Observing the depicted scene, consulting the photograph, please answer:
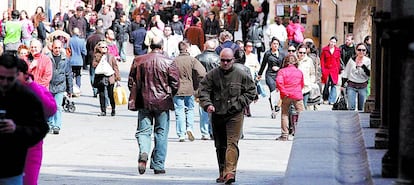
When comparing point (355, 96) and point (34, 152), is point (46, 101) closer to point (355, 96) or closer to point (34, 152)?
point (34, 152)

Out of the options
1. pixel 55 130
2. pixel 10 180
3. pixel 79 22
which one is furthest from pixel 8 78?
pixel 79 22

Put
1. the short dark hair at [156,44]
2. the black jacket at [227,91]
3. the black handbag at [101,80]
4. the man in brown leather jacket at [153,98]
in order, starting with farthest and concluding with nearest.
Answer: the black handbag at [101,80], the short dark hair at [156,44], the man in brown leather jacket at [153,98], the black jacket at [227,91]

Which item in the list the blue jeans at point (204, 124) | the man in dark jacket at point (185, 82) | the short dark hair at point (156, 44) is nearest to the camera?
the short dark hair at point (156, 44)

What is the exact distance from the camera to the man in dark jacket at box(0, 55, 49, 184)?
8828 mm

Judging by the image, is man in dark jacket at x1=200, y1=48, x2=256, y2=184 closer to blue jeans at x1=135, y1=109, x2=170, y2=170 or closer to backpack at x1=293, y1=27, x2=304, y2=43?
blue jeans at x1=135, y1=109, x2=170, y2=170

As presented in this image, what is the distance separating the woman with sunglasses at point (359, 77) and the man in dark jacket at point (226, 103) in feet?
27.3

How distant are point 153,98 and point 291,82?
18.3 feet

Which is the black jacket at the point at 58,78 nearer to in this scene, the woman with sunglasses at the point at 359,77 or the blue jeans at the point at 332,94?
the woman with sunglasses at the point at 359,77

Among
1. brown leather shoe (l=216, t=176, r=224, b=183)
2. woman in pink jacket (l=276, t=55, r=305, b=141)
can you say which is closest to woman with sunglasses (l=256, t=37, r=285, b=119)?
woman in pink jacket (l=276, t=55, r=305, b=141)

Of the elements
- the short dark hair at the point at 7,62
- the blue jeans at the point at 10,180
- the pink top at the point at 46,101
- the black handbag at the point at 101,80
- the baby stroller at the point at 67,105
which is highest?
the short dark hair at the point at 7,62

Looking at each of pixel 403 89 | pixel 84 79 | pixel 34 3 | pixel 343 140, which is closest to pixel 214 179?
pixel 343 140

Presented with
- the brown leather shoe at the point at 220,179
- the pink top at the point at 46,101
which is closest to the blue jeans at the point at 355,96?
the brown leather shoe at the point at 220,179

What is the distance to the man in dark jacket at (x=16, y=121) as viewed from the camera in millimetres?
8828

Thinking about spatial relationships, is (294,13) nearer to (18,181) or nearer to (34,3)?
(34,3)
